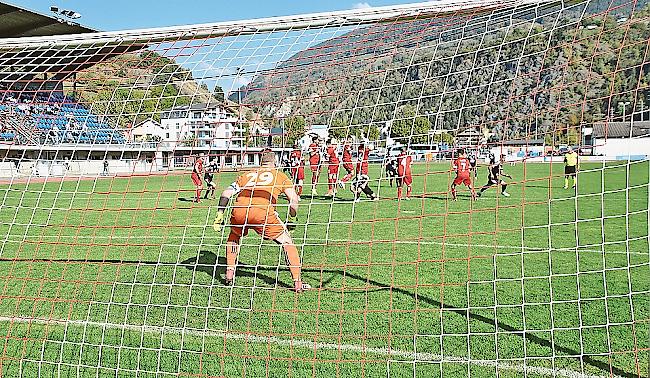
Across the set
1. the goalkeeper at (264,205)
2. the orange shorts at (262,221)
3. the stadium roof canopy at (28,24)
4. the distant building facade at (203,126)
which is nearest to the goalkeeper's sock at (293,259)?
the goalkeeper at (264,205)

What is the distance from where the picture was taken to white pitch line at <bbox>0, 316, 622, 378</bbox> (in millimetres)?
3816

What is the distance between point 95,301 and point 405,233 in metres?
5.37

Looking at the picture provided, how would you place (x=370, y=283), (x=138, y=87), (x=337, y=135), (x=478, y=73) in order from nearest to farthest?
(x=478, y=73), (x=138, y=87), (x=370, y=283), (x=337, y=135)

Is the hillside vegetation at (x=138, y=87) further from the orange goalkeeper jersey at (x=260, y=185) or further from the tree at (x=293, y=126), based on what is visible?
the tree at (x=293, y=126)

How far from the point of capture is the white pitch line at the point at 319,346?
3.82 meters

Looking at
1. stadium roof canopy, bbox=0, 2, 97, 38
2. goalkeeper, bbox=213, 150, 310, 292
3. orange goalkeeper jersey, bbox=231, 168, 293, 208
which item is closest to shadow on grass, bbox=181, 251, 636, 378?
goalkeeper, bbox=213, 150, 310, 292

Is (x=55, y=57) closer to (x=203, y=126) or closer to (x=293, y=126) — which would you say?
(x=203, y=126)

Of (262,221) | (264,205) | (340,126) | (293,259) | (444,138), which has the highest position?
(340,126)

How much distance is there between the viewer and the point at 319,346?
425cm

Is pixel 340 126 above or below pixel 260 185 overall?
above

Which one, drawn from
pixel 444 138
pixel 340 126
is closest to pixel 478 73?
pixel 444 138

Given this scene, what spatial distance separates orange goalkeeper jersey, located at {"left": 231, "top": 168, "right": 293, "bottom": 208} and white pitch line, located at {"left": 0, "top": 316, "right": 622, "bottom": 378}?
140cm

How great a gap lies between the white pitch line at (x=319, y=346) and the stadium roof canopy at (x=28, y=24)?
10755 millimetres

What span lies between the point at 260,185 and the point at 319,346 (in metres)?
1.82
